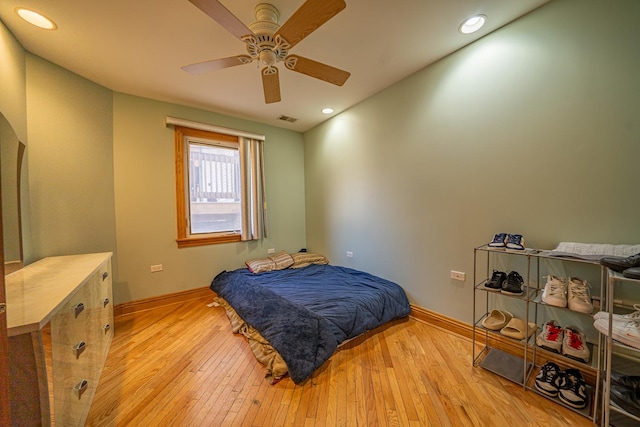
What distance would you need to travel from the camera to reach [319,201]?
3840 mm

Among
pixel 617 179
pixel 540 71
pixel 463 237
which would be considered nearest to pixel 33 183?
pixel 463 237

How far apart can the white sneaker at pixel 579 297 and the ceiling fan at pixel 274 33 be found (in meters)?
2.09

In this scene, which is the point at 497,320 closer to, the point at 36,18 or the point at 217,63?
the point at 217,63

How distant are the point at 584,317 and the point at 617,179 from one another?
0.92 metres

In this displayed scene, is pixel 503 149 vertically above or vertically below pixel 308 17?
below

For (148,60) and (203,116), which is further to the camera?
(203,116)

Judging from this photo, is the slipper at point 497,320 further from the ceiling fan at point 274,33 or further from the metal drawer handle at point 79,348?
the metal drawer handle at point 79,348

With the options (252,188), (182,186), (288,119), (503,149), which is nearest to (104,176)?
(182,186)

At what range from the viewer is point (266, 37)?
1.56 m

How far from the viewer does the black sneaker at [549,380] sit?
1.39m

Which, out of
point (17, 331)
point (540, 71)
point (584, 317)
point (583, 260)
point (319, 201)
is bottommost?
point (584, 317)

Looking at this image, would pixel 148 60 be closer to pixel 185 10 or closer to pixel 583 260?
pixel 185 10

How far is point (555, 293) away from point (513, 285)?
0.69ft

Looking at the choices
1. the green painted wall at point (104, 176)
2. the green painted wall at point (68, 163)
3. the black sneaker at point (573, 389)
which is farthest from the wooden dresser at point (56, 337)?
the black sneaker at point (573, 389)
